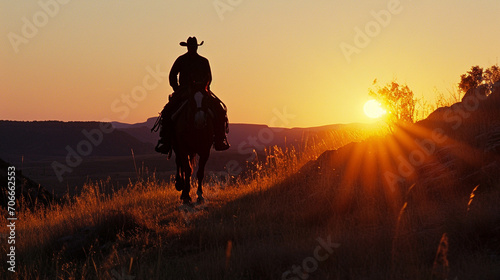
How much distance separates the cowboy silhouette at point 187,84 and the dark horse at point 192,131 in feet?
0.80

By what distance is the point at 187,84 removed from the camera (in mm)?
12227

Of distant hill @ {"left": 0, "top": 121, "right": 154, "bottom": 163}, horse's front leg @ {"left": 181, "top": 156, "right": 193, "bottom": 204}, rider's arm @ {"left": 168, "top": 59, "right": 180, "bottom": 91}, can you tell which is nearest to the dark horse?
horse's front leg @ {"left": 181, "top": 156, "right": 193, "bottom": 204}

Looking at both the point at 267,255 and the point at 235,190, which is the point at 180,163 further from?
the point at 267,255

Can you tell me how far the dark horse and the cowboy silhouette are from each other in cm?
24

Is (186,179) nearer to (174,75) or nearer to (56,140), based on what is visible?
(174,75)

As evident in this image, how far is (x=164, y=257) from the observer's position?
7332 millimetres

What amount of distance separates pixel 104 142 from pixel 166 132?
456 ft

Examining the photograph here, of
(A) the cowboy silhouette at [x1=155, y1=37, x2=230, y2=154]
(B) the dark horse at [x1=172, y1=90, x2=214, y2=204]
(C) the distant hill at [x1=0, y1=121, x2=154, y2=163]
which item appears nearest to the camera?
(B) the dark horse at [x1=172, y1=90, x2=214, y2=204]

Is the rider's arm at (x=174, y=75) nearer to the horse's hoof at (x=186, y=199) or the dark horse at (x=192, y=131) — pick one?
the dark horse at (x=192, y=131)

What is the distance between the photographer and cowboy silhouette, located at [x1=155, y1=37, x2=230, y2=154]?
1228cm

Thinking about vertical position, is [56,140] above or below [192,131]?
above

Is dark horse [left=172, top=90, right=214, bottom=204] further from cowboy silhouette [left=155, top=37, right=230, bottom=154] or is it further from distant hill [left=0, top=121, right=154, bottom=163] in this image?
distant hill [left=0, top=121, right=154, bottom=163]

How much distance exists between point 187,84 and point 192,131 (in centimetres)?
115

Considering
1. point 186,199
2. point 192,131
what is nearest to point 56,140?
point 186,199
